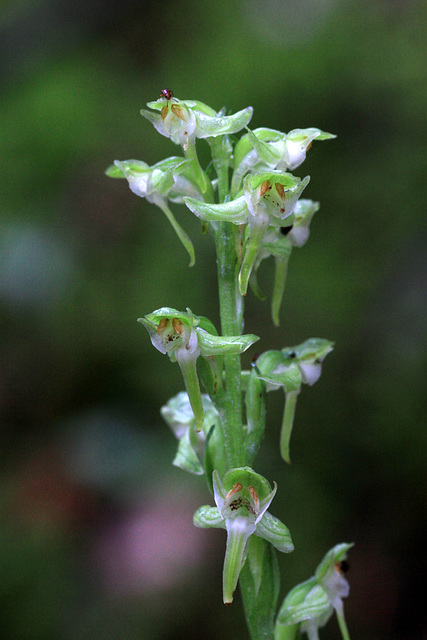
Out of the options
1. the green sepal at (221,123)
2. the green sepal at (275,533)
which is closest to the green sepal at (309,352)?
the green sepal at (275,533)

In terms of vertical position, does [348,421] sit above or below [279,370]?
below

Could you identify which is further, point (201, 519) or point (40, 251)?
point (40, 251)

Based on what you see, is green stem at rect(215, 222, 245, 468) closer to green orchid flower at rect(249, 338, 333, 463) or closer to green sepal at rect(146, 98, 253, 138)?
green orchid flower at rect(249, 338, 333, 463)

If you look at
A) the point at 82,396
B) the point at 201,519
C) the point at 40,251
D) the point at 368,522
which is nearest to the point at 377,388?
the point at 368,522

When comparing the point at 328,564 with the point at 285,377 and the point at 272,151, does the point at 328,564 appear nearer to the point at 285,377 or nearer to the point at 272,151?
the point at 285,377

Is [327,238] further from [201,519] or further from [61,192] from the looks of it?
[201,519]

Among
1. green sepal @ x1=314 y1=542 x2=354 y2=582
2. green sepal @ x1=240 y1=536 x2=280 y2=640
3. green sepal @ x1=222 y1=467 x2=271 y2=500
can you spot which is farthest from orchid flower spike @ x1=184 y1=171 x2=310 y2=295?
green sepal @ x1=314 y1=542 x2=354 y2=582

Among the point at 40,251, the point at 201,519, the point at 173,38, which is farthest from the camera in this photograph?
the point at 173,38

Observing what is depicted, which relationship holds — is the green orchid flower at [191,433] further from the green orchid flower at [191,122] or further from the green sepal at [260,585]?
the green orchid flower at [191,122]
